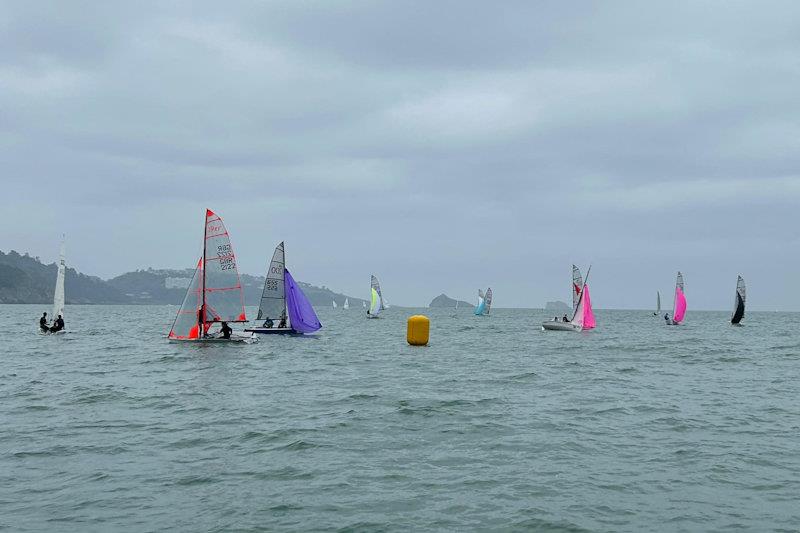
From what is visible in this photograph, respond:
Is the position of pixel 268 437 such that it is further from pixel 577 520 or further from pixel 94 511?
pixel 577 520

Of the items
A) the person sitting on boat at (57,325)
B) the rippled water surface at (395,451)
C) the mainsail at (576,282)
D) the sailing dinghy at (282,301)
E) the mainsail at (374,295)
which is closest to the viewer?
the rippled water surface at (395,451)

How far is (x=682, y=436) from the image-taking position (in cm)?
1586

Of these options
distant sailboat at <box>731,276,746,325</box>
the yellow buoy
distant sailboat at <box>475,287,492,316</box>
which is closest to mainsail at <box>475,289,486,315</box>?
distant sailboat at <box>475,287,492,316</box>

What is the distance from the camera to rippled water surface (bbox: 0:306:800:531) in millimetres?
10133

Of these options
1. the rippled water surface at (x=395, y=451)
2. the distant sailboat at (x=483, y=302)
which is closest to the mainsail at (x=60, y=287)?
the rippled water surface at (x=395, y=451)

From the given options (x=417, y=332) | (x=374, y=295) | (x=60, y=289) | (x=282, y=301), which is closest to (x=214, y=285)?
(x=282, y=301)

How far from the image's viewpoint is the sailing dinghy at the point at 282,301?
159 ft

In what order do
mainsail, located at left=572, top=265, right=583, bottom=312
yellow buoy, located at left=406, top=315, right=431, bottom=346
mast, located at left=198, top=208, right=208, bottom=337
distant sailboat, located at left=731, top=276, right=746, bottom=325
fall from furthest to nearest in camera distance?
distant sailboat, located at left=731, top=276, right=746, bottom=325 < mainsail, located at left=572, top=265, right=583, bottom=312 < yellow buoy, located at left=406, top=315, right=431, bottom=346 < mast, located at left=198, top=208, right=208, bottom=337

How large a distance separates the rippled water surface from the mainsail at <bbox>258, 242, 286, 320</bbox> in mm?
19719

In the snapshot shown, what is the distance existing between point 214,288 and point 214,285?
0.57ft

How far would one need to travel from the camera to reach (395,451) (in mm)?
14023

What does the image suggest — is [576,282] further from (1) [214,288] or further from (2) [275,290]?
(1) [214,288]

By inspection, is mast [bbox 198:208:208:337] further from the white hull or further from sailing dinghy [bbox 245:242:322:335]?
the white hull

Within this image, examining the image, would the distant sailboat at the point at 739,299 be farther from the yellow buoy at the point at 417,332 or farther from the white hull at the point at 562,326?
A: the yellow buoy at the point at 417,332
